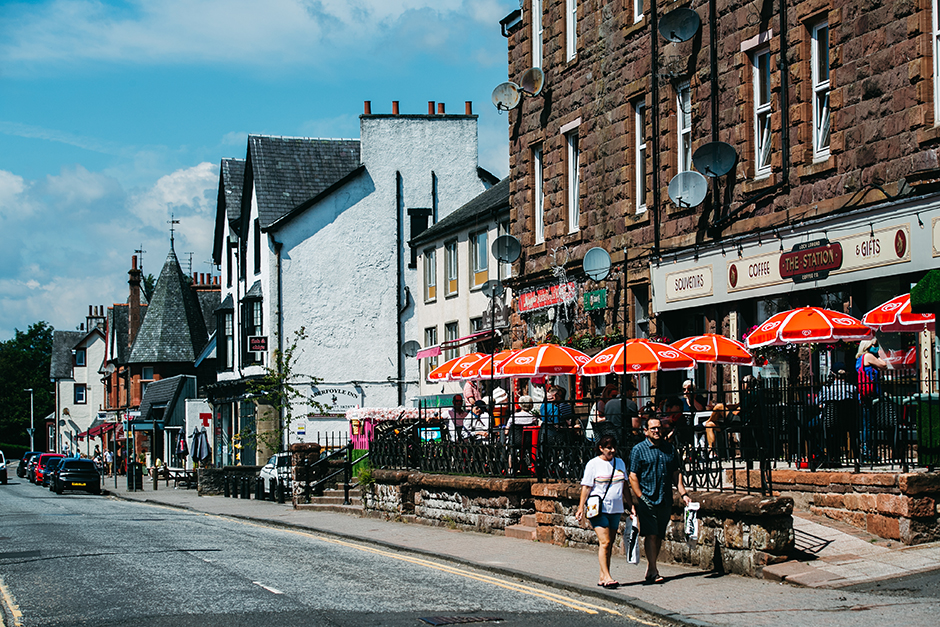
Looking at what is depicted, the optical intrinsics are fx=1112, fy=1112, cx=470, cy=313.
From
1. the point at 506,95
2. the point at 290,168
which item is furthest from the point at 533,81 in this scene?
the point at 290,168

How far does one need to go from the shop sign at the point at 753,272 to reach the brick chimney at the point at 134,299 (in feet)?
207

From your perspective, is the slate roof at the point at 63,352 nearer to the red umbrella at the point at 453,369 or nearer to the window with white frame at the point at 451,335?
the window with white frame at the point at 451,335

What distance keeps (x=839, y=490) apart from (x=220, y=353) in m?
41.6

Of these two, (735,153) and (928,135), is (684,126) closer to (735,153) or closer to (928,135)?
(735,153)

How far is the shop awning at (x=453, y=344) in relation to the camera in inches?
1325

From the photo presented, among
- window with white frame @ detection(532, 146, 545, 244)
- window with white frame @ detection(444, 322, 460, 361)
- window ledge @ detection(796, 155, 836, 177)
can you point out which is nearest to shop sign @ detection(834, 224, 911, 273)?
window ledge @ detection(796, 155, 836, 177)

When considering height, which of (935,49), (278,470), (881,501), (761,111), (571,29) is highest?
(571,29)

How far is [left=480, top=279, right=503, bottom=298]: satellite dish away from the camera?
29.5 meters

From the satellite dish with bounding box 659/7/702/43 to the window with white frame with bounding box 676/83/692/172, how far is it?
1.11 metres

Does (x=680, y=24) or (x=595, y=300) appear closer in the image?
(x=680, y=24)

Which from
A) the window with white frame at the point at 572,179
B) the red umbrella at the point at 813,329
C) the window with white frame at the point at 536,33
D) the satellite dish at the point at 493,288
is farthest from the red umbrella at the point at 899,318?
the satellite dish at the point at 493,288

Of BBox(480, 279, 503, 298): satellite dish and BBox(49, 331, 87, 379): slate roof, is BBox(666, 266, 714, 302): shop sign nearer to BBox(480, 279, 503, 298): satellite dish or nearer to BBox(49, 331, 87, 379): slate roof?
BBox(480, 279, 503, 298): satellite dish

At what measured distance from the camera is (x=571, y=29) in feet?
86.4

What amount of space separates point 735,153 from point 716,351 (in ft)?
14.4
